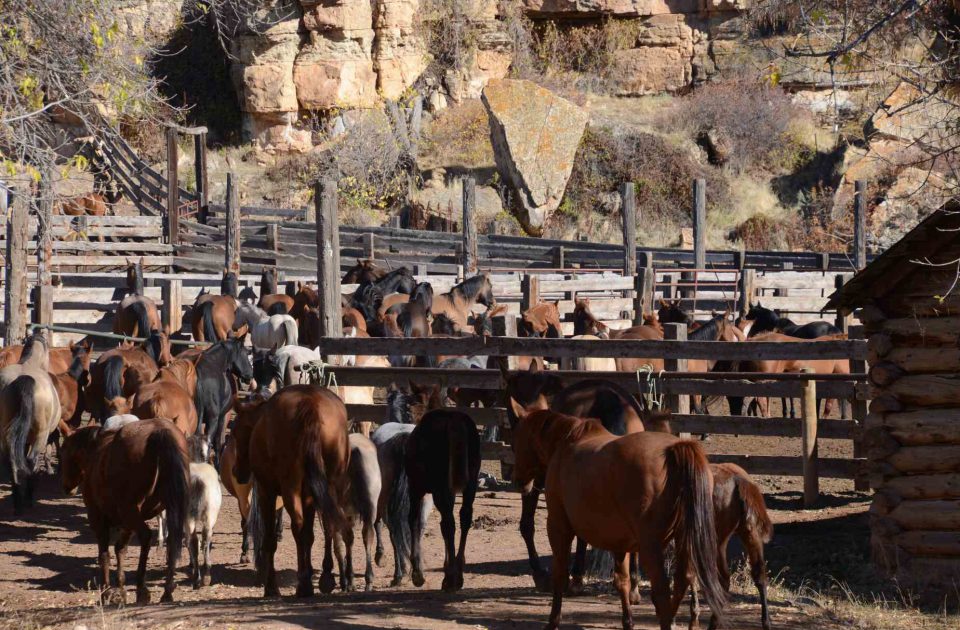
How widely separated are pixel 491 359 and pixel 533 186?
72.0 ft

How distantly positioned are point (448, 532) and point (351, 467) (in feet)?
3.45

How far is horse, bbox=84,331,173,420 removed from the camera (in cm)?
1258

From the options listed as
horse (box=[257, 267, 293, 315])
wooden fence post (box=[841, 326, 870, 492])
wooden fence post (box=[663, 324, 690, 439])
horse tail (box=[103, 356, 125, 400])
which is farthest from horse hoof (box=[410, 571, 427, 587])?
horse (box=[257, 267, 293, 315])

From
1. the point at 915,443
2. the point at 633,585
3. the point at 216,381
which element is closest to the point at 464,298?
the point at 216,381

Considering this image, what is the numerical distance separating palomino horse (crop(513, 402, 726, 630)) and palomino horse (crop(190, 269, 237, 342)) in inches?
439

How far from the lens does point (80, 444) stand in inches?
383

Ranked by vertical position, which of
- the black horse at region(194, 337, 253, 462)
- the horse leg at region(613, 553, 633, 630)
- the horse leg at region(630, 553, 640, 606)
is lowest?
the horse leg at region(630, 553, 640, 606)

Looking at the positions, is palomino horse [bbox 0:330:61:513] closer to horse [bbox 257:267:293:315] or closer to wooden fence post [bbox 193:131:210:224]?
horse [bbox 257:267:293:315]

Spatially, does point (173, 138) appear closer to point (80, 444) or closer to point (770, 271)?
point (770, 271)

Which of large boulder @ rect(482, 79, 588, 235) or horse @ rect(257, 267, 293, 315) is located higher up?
large boulder @ rect(482, 79, 588, 235)

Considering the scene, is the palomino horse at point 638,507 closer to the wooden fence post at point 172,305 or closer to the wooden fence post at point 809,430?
the wooden fence post at point 809,430

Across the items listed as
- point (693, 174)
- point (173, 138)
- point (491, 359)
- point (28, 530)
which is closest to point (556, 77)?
point (693, 174)

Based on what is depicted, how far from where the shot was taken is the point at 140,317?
17.3m

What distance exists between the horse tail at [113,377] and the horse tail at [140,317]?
452 cm
